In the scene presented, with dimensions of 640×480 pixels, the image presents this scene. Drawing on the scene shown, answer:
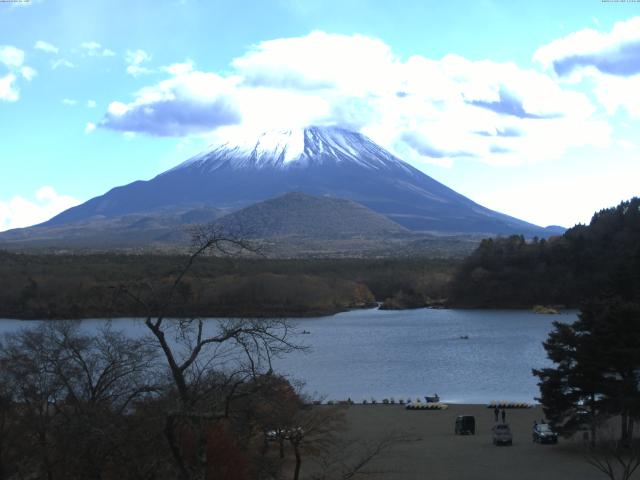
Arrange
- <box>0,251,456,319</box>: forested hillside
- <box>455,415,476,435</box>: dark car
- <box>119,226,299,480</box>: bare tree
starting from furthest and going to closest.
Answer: <box>0,251,456,319</box>: forested hillside < <box>455,415,476,435</box>: dark car < <box>119,226,299,480</box>: bare tree

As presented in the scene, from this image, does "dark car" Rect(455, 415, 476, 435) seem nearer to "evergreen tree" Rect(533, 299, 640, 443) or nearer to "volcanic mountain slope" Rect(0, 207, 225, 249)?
"evergreen tree" Rect(533, 299, 640, 443)

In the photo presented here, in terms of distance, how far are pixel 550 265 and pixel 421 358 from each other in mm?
35333

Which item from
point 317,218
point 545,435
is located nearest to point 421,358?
point 545,435

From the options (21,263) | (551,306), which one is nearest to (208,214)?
(21,263)

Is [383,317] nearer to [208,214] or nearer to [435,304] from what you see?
[435,304]

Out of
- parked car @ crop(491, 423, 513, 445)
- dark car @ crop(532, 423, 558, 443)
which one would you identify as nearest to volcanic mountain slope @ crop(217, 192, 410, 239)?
dark car @ crop(532, 423, 558, 443)

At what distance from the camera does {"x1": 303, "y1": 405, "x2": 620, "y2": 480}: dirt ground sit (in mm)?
15492

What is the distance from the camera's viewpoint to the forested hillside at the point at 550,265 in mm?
66188

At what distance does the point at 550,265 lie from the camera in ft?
233

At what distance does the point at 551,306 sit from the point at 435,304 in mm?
11806

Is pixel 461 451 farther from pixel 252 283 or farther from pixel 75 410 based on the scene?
pixel 252 283

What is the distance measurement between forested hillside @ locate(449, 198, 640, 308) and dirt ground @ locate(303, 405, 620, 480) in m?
42.2

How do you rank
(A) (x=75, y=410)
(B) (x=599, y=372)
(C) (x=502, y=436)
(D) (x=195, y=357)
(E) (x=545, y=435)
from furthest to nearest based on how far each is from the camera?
(E) (x=545, y=435) → (C) (x=502, y=436) → (B) (x=599, y=372) → (A) (x=75, y=410) → (D) (x=195, y=357)

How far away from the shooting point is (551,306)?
67.4 meters
